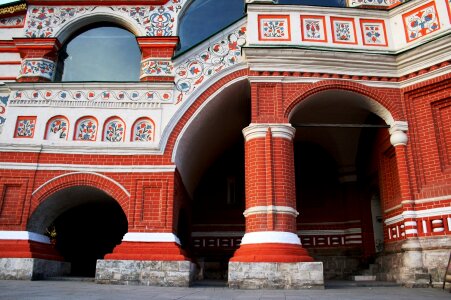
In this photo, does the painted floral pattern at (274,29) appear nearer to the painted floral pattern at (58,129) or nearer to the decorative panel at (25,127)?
the painted floral pattern at (58,129)

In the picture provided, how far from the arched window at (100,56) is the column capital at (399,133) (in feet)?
21.7

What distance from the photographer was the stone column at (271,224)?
24.4 feet

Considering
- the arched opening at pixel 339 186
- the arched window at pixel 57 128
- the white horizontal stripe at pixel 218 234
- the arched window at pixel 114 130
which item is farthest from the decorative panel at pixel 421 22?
the arched window at pixel 57 128

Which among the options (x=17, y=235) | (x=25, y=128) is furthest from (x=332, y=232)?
(x=25, y=128)

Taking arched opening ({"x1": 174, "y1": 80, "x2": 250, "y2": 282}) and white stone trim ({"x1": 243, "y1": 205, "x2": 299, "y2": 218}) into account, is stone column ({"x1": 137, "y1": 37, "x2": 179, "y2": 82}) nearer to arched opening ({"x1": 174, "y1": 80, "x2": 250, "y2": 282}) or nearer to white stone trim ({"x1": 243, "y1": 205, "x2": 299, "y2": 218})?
arched opening ({"x1": 174, "y1": 80, "x2": 250, "y2": 282})

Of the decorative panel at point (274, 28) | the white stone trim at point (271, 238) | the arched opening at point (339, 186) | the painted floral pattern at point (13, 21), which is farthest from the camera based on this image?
the painted floral pattern at point (13, 21)

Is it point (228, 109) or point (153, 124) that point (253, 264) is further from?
point (228, 109)

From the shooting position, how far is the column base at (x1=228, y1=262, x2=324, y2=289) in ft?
24.1

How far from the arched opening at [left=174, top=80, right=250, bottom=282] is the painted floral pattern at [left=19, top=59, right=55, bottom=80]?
14.1 feet

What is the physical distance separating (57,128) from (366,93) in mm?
7551

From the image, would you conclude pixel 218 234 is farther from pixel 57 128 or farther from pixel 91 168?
pixel 57 128

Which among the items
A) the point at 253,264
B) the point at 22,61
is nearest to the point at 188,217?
the point at 253,264

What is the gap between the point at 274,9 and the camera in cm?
974

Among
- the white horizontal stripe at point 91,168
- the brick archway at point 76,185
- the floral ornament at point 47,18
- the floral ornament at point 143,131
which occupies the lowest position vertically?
the brick archway at point 76,185
